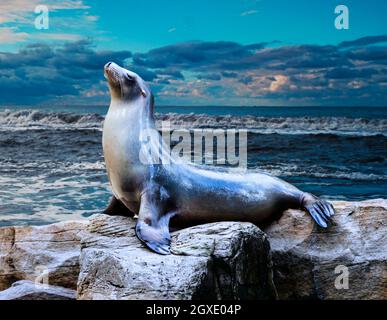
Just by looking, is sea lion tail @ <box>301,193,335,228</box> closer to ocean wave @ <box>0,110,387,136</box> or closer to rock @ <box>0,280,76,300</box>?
rock @ <box>0,280,76,300</box>

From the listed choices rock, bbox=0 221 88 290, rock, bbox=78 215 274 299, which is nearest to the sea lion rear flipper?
rock, bbox=78 215 274 299

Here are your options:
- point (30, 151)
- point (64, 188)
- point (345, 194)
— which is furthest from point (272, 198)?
point (30, 151)

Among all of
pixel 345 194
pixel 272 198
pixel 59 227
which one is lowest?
pixel 345 194

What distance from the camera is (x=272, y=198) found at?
5199 millimetres

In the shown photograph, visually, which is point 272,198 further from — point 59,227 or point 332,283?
point 59,227

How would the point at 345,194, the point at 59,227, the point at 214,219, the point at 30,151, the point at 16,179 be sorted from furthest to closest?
the point at 30,151 → the point at 16,179 → the point at 345,194 → the point at 59,227 → the point at 214,219

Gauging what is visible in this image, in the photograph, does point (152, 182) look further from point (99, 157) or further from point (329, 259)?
point (99, 157)

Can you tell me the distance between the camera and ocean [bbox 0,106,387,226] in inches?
452

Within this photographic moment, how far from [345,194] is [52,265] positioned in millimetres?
8383

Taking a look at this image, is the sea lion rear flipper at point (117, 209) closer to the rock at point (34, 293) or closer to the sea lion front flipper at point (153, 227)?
the sea lion front flipper at point (153, 227)

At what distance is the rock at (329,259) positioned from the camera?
16.3 feet

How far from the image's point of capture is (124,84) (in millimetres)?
4816

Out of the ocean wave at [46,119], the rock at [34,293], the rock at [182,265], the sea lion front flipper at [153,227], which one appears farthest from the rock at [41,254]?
the ocean wave at [46,119]

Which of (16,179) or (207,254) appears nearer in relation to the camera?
(207,254)
